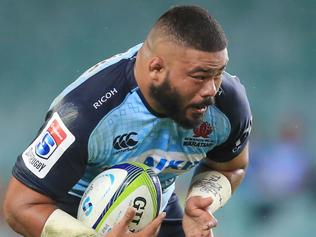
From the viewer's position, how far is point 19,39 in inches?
332

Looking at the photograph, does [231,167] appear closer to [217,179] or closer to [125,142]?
[217,179]

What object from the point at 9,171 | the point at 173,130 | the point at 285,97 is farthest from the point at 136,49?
the point at 285,97

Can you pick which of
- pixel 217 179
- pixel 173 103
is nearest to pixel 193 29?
pixel 173 103

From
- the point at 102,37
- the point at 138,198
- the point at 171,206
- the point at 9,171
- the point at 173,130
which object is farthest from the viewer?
the point at 102,37

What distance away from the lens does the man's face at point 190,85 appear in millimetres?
3914

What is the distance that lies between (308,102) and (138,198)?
4.86m

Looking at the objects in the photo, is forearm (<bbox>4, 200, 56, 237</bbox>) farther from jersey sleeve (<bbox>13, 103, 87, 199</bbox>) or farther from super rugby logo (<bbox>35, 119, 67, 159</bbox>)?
super rugby logo (<bbox>35, 119, 67, 159</bbox>)

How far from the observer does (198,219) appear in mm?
4145

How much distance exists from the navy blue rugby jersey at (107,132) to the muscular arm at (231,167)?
1.11 ft

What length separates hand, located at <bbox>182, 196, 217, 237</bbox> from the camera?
4.12m

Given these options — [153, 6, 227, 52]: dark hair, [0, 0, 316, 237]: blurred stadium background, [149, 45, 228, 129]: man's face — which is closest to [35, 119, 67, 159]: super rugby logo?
[149, 45, 228, 129]: man's face

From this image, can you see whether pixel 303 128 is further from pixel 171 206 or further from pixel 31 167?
pixel 31 167

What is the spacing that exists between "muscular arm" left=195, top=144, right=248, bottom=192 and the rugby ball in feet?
2.42

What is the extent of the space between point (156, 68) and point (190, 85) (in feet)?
0.53
